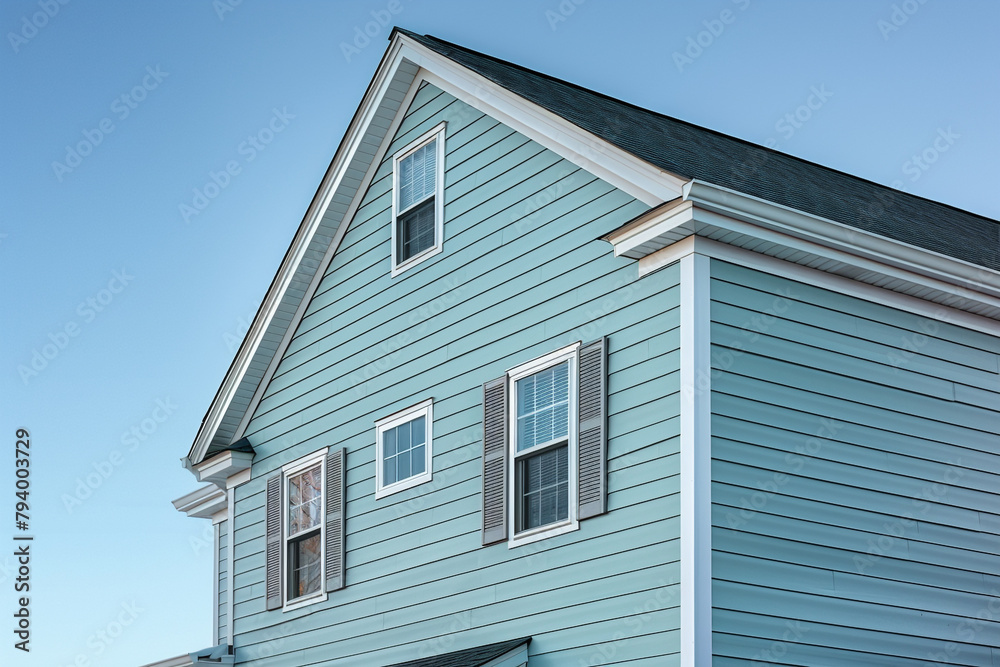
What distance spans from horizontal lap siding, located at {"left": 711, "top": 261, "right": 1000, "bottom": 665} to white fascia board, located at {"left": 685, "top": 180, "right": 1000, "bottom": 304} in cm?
43

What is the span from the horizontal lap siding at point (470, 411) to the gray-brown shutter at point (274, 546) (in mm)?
234

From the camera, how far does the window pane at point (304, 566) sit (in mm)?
13969

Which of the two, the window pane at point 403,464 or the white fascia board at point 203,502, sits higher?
the white fascia board at point 203,502

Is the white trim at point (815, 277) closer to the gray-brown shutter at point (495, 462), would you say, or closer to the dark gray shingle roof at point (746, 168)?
the dark gray shingle roof at point (746, 168)

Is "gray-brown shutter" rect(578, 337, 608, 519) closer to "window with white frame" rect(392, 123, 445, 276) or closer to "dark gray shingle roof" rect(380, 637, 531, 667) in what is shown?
"dark gray shingle roof" rect(380, 637, 531, 667)

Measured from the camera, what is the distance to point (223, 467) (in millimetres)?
15438

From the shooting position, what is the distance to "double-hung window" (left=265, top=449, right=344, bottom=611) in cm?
1357

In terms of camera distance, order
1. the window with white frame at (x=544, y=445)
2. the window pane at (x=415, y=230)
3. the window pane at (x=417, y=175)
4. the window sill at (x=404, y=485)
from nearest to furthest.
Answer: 1. the window with white frame at (x=544, y=445)
2. the window sill at (x=404, y=485)
3. the window pane at (x=415, y=230)
4. the window pane at (x=417, y=175)

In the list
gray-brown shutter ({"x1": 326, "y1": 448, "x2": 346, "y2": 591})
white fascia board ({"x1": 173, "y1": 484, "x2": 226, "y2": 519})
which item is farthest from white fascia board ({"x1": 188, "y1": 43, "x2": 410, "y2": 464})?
gray-brown shutter ({"x1": 326, "y1": 448, "x2": 346, "y2": 591})

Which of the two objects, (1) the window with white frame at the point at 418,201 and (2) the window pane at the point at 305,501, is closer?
(1) the window with white frame at the point at 418,201

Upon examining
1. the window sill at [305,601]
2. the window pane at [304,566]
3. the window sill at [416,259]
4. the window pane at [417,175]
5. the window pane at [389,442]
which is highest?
the window pane at [417,175]

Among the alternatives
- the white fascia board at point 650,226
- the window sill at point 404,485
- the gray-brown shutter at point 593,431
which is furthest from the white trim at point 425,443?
the white fascia board at point 650,226

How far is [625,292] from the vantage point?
10.4 meters

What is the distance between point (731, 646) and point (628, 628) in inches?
33.7
